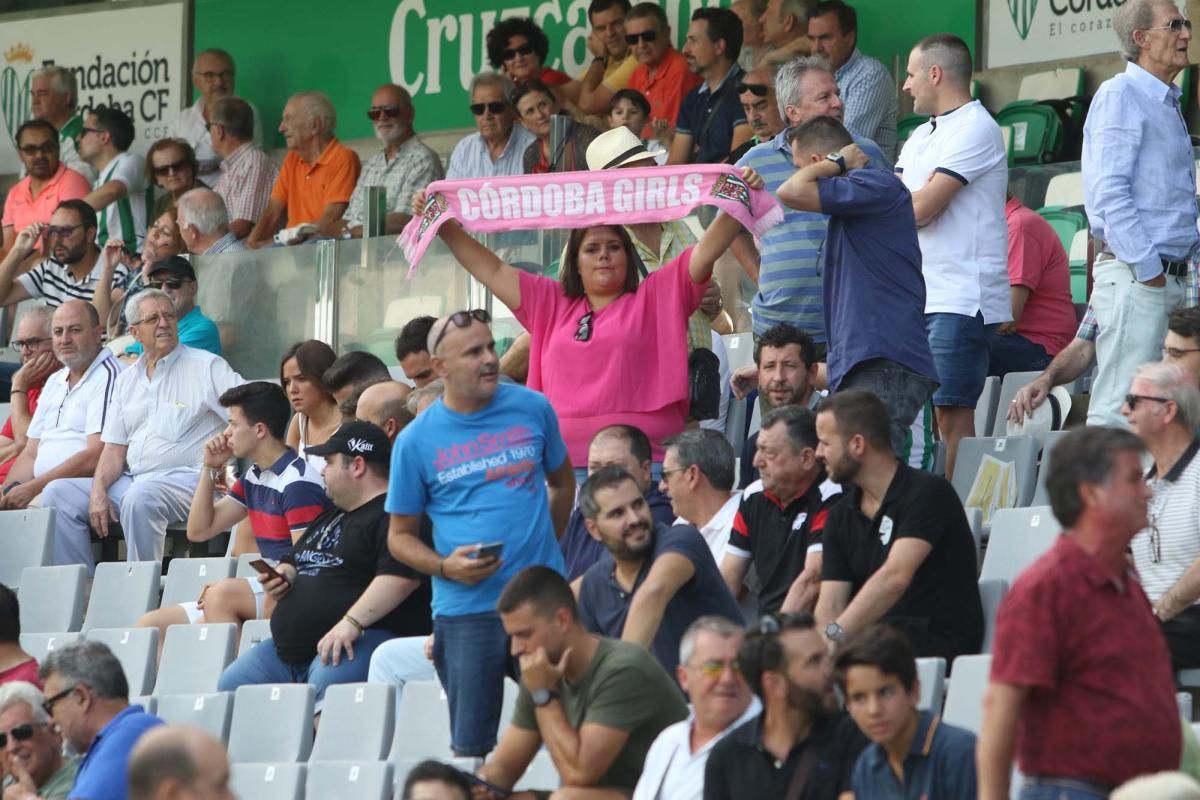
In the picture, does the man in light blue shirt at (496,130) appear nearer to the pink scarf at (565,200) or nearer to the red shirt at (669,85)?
the red shirt at (669,85)

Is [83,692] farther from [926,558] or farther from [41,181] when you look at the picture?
[41,181]

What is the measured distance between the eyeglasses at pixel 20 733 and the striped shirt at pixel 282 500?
6.56 ft

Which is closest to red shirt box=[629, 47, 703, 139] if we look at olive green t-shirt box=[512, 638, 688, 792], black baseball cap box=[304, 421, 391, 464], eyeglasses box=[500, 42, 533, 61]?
eyeglasses box=[500, 42, 533, 61]

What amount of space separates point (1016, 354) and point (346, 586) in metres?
3.00

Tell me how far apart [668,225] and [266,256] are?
3298 mm

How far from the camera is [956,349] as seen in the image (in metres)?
8.00

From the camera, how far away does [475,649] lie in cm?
643

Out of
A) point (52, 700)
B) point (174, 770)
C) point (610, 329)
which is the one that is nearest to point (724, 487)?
point (610, 329)

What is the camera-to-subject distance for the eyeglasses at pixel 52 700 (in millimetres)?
6445

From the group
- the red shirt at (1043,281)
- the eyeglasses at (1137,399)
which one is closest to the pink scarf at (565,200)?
the eyeglasses at (1137,399)

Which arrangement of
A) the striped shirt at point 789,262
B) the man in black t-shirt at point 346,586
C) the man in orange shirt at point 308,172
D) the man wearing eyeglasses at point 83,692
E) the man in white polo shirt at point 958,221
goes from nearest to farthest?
the man wearing eyeglasses at point 83,692 < the man in black t-shirt at point 346,586 < the man in white polo shirt at point 958,221 < the striped shirt at point 789,262 < the man in orange shirt at point 308,172

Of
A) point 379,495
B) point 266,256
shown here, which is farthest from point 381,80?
point 379,495

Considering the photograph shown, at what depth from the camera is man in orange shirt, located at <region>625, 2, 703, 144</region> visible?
12.1 meters

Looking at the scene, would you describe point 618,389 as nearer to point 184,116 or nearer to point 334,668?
point 334,668
